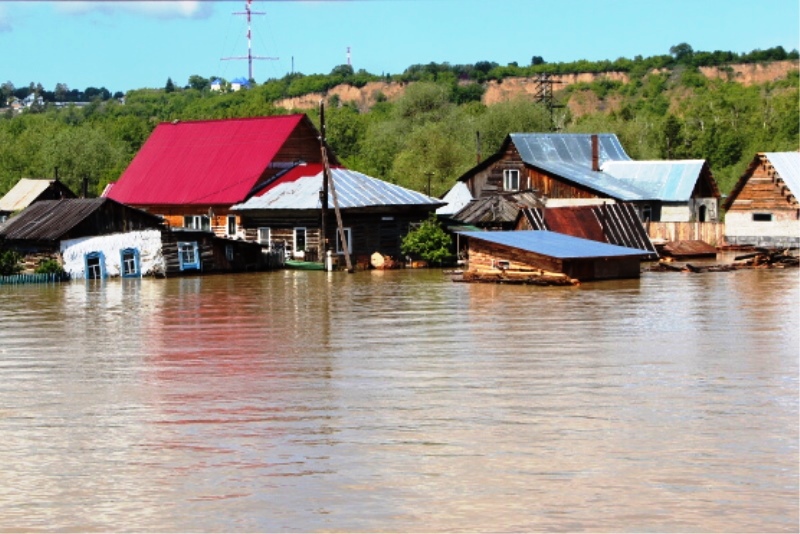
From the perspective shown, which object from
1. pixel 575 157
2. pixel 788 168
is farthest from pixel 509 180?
pixel 788 168

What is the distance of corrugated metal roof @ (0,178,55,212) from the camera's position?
63125 millimetres

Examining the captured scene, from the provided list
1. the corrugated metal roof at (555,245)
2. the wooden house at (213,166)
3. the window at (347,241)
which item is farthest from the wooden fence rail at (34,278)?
the corrugated metal roof at (555,245)

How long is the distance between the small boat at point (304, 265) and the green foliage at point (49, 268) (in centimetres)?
822

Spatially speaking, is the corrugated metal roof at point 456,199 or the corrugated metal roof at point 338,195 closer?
the corrugated metal roof at point 338,195

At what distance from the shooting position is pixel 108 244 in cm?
4672

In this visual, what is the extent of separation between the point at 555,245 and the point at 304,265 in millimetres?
10538

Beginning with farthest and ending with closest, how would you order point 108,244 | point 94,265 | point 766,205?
point 766,205 < point 94,265 < point 108,244

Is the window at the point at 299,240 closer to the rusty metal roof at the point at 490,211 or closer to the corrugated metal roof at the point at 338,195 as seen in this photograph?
the corrugated metal roof at the point at 338,195

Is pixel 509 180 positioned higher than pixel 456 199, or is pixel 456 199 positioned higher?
pixel 509 180

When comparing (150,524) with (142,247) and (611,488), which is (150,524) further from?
(142,247)

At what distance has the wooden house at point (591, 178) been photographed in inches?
2233

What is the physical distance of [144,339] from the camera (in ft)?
101

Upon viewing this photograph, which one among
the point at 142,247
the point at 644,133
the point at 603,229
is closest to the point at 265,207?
the point at 142,247

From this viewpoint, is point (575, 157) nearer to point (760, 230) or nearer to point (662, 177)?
point (662, 177)
